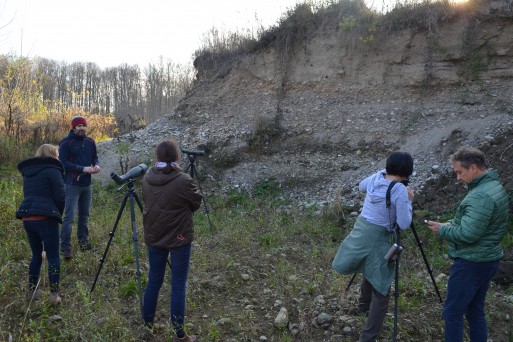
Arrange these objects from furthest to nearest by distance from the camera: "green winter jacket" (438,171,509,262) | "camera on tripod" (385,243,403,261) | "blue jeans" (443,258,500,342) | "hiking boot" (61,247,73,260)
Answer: "hiking boot" (61,247,73,260), "camera on tripod" (385,243,403,261), "blue jeans" (443,258,500,342), "green winter jacket" (438,171,509,262)

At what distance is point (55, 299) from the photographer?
3598mm

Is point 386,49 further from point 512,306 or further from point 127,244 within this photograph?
point 127,244

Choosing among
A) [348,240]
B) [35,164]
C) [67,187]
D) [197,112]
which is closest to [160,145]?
[35,164]

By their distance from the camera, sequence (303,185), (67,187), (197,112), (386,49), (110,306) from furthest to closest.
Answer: (197,112) → (386,49) → (303,185) → (67,187) → (110,306)

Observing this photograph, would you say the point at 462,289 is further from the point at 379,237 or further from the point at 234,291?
the point at 234,291

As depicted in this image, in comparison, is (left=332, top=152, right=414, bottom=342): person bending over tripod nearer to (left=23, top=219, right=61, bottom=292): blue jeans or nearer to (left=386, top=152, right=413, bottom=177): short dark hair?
(left=386, top=152, right=413, bottom=177): short dark hair

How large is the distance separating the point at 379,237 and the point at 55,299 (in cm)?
304

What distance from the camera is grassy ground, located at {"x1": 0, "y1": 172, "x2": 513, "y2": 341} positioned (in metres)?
3.35

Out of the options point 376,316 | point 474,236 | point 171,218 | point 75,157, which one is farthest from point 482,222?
point 75,157

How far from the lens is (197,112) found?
10773 millimetres

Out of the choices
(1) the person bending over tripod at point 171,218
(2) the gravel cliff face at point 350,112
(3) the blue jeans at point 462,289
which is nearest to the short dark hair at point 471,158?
(3) the blue jeans at point 462,289

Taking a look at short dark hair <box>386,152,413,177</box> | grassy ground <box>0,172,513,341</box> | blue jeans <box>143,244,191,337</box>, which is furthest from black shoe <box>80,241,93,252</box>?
short dark hair <box>386,152,413,177</box>

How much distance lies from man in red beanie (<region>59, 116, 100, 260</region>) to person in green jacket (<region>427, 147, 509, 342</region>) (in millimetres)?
4104

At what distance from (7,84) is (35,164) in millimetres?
9756
